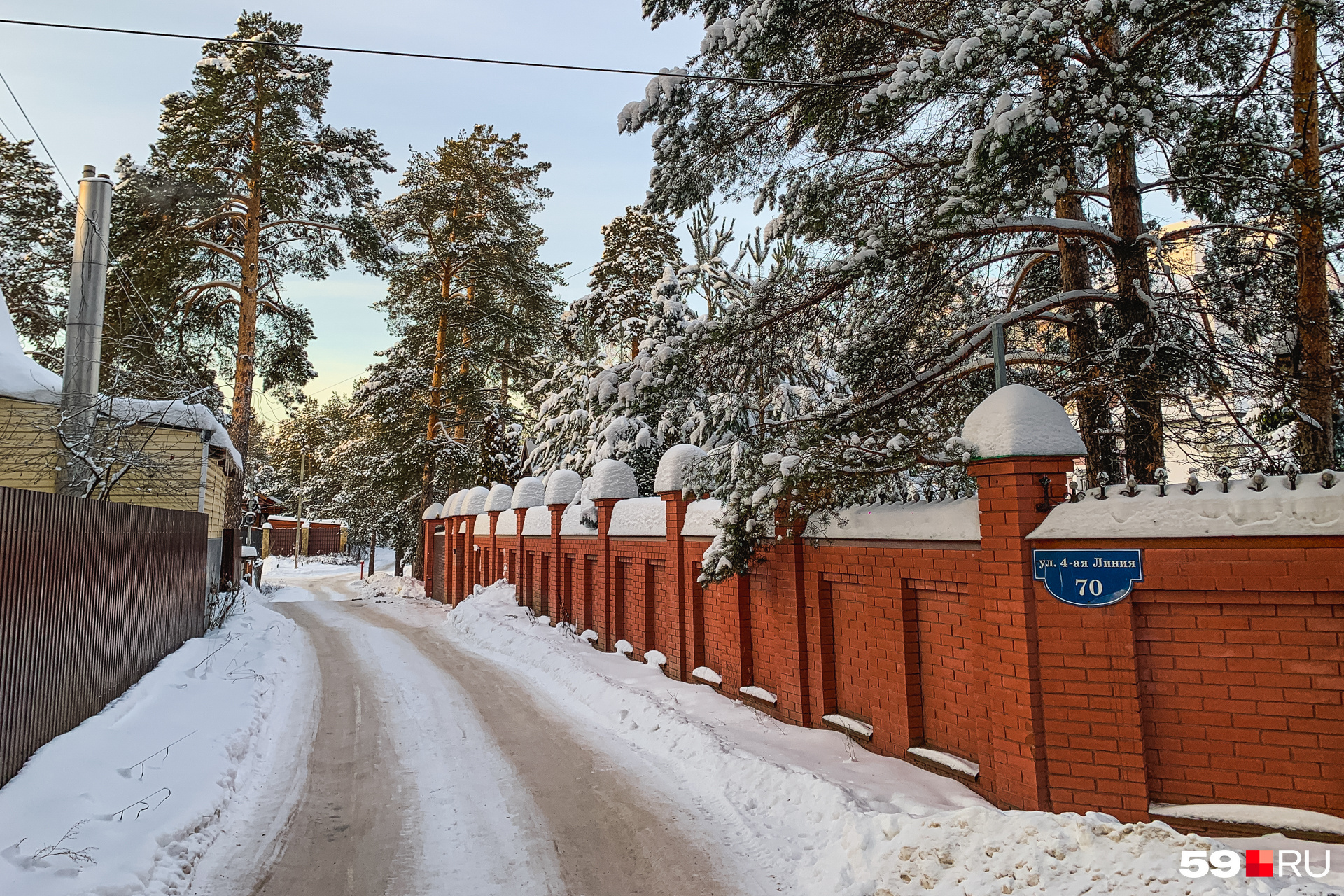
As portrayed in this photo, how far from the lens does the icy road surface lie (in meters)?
5.15

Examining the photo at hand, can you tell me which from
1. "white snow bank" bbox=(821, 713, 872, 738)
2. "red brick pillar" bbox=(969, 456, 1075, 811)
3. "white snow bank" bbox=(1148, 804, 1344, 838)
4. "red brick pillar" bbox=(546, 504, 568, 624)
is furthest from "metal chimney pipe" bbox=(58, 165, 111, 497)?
"white snow bank" bbox=(1148, 804, 1344, 838)

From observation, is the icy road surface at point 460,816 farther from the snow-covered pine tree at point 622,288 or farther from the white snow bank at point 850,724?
the snow-covered pine tree at point 622,288

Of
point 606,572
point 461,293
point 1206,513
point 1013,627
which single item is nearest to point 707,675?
point 606,572

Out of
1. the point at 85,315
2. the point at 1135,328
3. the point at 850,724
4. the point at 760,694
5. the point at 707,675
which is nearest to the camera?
the point at 1135,328

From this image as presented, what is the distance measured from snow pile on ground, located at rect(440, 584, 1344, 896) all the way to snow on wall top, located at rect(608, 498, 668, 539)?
2.81 meters

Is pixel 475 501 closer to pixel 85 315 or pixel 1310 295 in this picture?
pixel 85 315

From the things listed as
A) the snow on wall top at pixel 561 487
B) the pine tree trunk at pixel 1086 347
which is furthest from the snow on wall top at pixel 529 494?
the pine tree trunk at pixel 1086 347

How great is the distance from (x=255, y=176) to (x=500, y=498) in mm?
10886

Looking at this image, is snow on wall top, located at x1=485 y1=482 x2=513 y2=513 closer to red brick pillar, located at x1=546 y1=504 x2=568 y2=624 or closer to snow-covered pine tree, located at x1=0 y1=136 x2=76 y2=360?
red brick pillar, located at x1=546 y1=504 x2=568 y2=624

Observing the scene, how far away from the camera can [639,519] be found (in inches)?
503

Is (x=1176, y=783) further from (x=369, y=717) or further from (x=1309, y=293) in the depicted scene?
(x=369, y=717)

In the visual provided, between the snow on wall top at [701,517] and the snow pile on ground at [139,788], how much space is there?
5803mm

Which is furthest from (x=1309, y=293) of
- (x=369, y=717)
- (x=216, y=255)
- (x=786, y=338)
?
(x=216, y=255)

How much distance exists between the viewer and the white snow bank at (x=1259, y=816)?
4.35 m
